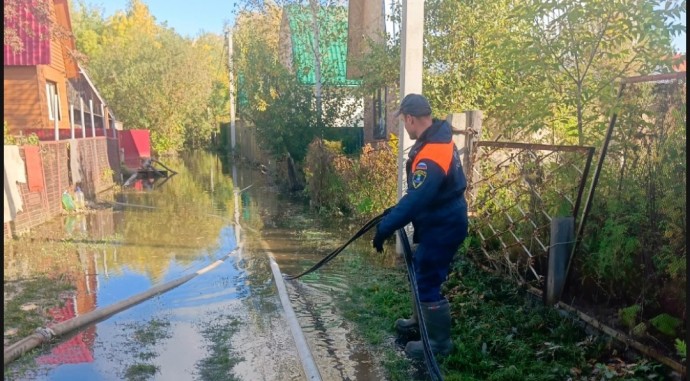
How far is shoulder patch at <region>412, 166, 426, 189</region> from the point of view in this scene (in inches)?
168

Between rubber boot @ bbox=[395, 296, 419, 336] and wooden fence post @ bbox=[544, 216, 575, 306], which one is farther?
rubber boot @ bbox=[395, 296, 419, 336]

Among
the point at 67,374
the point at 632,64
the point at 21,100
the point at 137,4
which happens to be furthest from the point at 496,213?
the point at 137,4

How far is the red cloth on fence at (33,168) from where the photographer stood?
10.3 m

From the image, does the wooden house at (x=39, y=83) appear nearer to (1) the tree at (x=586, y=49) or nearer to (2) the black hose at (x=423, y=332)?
(1) the tree at (x=586, y=49)

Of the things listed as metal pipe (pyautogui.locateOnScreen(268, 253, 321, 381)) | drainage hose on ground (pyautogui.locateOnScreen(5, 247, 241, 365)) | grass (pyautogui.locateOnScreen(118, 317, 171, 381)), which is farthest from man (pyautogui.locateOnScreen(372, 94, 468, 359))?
drainage hose on ground (pyautogui.locateOnScreen(5, 247, 241, 365))

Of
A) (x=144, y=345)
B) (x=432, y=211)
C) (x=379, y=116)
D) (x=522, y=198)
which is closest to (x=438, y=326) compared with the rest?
(x=432, y=211)

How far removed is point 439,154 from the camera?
4.31 metres

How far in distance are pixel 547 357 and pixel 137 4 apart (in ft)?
184

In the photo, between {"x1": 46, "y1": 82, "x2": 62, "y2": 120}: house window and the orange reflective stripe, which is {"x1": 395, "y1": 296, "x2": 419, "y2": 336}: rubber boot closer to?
the orange reflective stripe

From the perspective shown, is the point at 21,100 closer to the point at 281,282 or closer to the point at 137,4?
the point at 281,282

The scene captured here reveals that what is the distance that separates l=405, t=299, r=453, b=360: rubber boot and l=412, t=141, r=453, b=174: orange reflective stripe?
1065 mm

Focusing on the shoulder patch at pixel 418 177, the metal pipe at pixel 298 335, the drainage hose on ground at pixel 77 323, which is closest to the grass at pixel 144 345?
the drainage hose on ground at pixel 77 323

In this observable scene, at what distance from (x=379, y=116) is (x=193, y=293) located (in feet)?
42.0

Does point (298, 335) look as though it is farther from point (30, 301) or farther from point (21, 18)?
point (21, 18)
